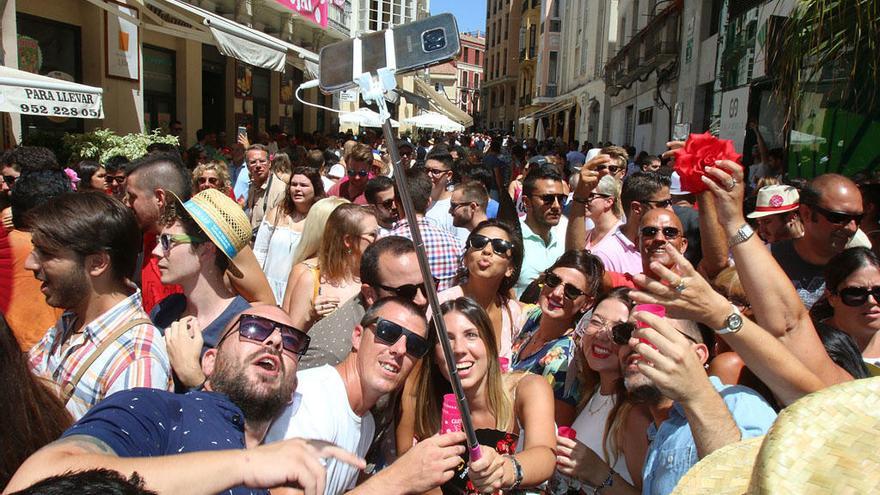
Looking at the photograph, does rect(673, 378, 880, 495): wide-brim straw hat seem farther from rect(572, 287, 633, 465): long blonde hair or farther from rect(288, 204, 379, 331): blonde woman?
rect(288, 204, 379, 331): blonde woman

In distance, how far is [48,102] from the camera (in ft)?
21.3

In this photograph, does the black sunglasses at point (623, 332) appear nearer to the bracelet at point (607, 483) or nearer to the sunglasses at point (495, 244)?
the bracelet at point (607, 483)

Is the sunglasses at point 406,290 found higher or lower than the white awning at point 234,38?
lower

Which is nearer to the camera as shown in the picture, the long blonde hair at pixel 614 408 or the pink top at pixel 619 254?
the long blonde hair at pixel 614 408

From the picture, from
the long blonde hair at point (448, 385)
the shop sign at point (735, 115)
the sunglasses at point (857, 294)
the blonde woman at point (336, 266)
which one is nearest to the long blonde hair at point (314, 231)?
the blonde woman at point (336, 266)

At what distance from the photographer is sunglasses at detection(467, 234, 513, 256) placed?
12.4ft

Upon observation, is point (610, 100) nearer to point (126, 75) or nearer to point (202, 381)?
point (126, 75)

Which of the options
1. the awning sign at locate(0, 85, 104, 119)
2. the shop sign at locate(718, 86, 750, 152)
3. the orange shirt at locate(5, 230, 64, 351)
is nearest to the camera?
the orange shirt at locate(5, 230, 64, 351)

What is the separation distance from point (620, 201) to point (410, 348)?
3920 millimetres

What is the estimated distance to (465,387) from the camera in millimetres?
2730

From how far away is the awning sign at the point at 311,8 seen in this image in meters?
16.9

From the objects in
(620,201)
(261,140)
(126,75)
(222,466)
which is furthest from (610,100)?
(222,466)

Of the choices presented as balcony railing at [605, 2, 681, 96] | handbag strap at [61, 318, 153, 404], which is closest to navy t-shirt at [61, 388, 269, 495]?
handbag strap at [61, 318, 153, 404]

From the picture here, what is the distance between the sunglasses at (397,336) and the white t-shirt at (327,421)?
9.0 inches
